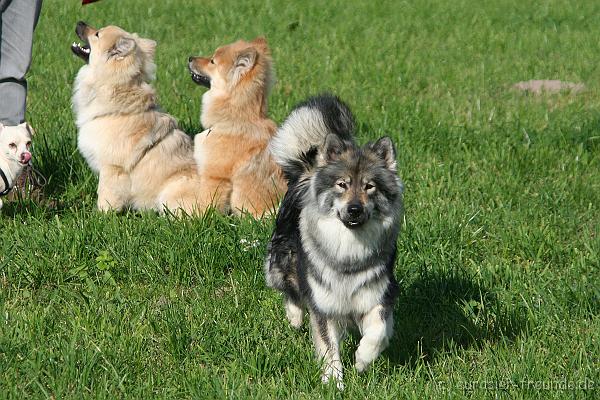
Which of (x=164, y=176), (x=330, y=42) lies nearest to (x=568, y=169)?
(x=164, y=176)

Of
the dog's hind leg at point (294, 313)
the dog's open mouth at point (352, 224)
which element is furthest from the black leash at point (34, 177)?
the dog's open mouth at point (352, 224)

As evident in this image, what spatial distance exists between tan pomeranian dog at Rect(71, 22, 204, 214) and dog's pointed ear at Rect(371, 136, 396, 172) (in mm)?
2226

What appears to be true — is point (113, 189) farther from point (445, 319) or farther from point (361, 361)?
point (361, 361)

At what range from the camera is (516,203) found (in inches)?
243

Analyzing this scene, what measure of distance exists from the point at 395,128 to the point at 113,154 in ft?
8.66

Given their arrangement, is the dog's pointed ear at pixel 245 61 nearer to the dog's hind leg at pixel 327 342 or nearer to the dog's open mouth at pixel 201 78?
the dog's open mouth at pixel 201 78

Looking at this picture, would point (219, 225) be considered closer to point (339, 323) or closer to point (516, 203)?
point (339, 323)

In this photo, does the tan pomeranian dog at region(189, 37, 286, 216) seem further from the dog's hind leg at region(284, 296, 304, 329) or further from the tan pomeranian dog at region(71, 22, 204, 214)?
the dog's hind leg at region(284, 296, 304, 329)

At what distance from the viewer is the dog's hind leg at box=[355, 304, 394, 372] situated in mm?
3881

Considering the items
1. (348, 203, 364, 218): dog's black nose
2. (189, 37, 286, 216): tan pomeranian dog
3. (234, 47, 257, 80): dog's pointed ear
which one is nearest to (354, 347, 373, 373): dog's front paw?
(348, 203, 364, 218): dog's black nose

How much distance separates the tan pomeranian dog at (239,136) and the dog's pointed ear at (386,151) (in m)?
1.85

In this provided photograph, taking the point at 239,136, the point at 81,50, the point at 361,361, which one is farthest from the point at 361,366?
the point at 81,50

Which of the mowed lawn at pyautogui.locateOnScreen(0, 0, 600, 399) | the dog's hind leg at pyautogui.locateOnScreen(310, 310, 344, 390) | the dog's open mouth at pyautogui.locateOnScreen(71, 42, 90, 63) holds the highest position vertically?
the dog's open mouth at pyautogui.locateOnScreen(71, 42, 90, 63)

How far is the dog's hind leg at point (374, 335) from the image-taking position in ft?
12.7
